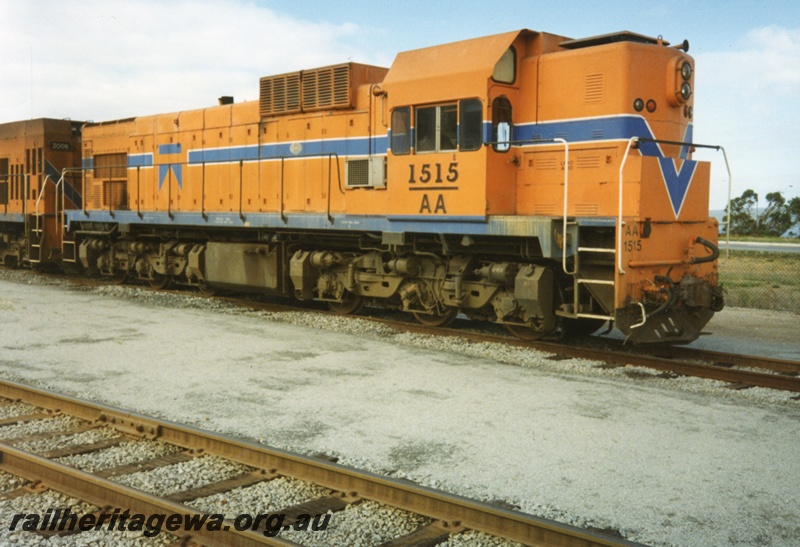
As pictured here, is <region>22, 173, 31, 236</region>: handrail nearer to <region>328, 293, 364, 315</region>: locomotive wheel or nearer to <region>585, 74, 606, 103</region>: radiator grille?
<region>328, 293, 364, 315</region>: locomotive wheel

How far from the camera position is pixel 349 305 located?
12266 millimetres

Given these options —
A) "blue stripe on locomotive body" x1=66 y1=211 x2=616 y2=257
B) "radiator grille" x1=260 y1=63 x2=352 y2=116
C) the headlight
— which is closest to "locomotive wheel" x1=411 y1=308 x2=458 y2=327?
"blue stripe on locomotive body" x1=66 y1=211 x2=616 y2=257

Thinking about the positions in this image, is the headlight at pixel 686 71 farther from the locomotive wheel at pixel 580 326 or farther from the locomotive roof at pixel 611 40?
the locomotive wheel at pixel 580 326

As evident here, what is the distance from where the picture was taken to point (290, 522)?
4215mm

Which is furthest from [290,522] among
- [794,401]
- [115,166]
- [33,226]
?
[33,226]

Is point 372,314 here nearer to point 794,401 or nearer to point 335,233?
point 335,233

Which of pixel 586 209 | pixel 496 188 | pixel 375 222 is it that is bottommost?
pixel 375 222

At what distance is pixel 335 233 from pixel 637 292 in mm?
5305

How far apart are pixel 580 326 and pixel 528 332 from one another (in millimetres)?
934

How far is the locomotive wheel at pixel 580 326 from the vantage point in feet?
34.1

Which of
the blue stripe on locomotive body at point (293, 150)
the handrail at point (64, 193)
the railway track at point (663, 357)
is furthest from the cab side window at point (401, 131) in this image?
the handrail at point (64, 193)

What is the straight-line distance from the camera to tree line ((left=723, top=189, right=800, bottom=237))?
148 ft

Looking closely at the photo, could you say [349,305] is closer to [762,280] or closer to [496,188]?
[496,188]

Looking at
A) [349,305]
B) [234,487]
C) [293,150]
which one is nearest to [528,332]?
[349,305]
